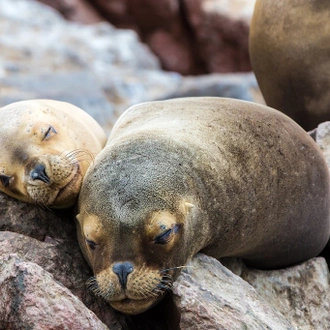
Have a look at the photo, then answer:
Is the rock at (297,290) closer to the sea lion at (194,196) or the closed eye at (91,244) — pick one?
the sea lion at (194,196)

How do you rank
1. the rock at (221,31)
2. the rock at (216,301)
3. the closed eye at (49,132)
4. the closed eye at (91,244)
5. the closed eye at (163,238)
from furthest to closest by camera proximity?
the rock at (221,31) < the closed eye at (49,132) < the closed eye at (91,244) < the closed eye at (163,238) < the rock at (216,301)

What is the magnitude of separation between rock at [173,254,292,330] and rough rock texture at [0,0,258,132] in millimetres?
6636

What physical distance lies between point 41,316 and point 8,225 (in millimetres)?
1214

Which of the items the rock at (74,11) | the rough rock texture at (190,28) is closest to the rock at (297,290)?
the rough rock texture at (190,28)

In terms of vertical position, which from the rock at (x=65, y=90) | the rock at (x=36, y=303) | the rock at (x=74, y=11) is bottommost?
the rock at (x=74, y=11)

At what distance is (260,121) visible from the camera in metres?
4.56

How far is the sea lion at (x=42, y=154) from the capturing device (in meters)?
4.09

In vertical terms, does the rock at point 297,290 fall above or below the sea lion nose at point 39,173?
below

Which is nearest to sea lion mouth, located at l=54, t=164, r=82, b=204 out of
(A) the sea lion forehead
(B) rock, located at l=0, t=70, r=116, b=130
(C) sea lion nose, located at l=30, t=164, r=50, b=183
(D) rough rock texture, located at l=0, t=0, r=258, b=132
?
(C) sea lion nose, located at l=30, t=164, r=50, b=183

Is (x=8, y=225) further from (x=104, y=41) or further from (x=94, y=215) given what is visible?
(x=104, y=41)

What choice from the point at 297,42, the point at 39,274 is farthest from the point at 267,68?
the point at 39,274

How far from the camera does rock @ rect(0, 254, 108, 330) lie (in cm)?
312

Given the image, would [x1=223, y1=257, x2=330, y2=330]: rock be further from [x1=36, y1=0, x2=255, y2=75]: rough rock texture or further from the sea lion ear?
[x1=36, y1=0, x2=255, y2=75]: rough rock texture

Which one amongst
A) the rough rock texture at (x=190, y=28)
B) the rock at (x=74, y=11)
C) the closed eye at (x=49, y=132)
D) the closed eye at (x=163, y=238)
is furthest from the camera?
the rock at (x=74, y=11)
